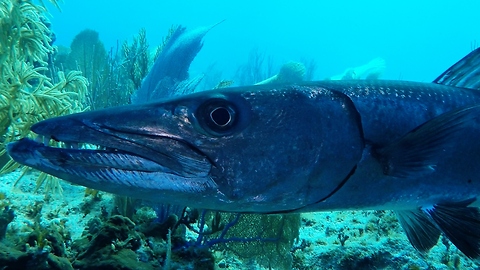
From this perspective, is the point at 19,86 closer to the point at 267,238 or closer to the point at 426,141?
the point at 267,238

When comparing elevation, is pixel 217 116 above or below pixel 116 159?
above

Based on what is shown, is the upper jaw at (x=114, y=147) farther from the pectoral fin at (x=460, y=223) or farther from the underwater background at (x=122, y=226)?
the pectoral fin at (x=460, y=223)

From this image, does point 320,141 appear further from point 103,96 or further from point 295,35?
point 295,35

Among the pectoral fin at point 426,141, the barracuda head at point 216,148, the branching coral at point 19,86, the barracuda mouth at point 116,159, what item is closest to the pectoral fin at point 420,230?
the pectoral fin at point 426,141

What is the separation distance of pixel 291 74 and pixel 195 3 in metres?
173

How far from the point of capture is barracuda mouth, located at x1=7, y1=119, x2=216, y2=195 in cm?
151

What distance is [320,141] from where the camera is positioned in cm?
182

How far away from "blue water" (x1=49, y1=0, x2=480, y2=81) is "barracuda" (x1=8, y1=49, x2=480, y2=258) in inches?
6062

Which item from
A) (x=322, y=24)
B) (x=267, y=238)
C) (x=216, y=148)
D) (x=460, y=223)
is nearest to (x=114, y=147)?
(x=216, y=148)

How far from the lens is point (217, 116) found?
172 cm

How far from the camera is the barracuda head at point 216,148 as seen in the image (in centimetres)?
154

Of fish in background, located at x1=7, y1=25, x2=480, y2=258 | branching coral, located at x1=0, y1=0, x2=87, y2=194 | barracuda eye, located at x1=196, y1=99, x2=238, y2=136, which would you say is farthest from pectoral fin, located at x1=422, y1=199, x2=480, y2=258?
branching coral, located at x1=0, y1=0, x2=87, y2=194

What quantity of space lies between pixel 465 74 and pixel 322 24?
191 metres

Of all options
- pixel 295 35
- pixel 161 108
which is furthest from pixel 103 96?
pixel 295 35
